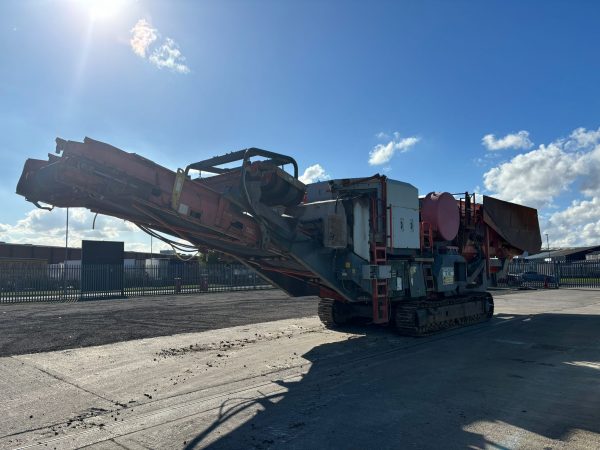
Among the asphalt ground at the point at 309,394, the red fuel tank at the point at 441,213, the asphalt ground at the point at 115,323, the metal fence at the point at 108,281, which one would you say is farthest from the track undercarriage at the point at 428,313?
the metal fence at the point at 108,281

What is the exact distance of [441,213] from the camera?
11.9 metres

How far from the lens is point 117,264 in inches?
1131

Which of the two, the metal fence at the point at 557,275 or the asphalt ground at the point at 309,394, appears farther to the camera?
the metal fence at the point at 557,275

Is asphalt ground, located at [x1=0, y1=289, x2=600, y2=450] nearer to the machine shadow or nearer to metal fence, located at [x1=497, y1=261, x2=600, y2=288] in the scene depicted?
the machine shadow

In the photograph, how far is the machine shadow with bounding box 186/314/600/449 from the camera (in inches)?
189

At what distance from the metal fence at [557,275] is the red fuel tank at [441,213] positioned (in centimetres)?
2071

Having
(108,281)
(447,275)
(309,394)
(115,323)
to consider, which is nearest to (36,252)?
(108,281)

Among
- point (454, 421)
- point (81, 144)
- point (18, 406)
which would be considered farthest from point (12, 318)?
point (454, 421)

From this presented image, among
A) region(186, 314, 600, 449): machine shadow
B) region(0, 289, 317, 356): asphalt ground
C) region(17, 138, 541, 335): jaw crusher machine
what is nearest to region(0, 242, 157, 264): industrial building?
region(0, 289, 317, 356): asphalt ground

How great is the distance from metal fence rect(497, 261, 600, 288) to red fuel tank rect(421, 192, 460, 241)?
67.9 ft

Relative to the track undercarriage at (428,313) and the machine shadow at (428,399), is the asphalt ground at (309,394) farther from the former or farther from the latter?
the track undercarriage at (428,313)

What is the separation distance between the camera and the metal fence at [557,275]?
1234 inches

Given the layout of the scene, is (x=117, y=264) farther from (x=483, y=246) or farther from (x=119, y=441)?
(x=119, y=441)

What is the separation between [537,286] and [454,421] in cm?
3103
